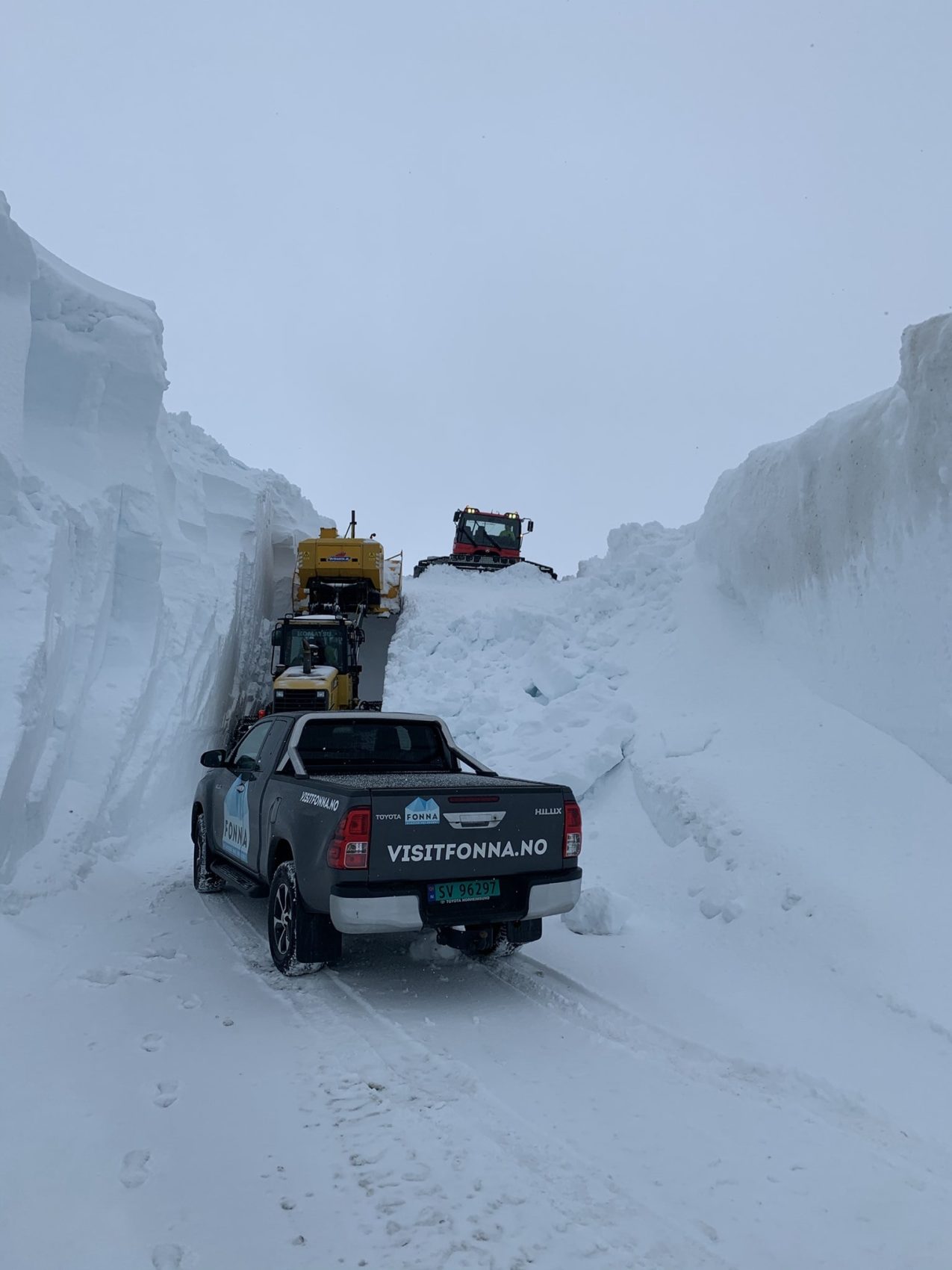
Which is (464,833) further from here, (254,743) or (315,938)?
(254,743)

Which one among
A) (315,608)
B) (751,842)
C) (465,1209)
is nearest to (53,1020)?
(465,1209)

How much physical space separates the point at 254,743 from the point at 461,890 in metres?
3.06

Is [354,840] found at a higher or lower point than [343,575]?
lower

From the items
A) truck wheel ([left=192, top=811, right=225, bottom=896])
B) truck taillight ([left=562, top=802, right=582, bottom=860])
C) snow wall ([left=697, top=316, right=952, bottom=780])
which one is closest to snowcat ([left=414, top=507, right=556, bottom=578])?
snow wall ([left=697, top=316, right=952, bottom=780])

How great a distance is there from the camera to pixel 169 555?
15.8m

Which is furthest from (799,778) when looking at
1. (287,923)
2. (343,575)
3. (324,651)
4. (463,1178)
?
(343,575)

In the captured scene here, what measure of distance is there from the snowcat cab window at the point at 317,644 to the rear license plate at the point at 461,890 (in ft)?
45.4

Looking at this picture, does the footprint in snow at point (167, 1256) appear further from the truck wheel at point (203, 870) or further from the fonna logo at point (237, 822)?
the truck wheel at point (203, 870)

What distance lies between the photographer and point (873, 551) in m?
8.66

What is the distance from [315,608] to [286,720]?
1534 cm

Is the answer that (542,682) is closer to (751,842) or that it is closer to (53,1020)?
(751,842)

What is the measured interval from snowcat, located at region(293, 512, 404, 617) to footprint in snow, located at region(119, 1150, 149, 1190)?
19464 millimetres

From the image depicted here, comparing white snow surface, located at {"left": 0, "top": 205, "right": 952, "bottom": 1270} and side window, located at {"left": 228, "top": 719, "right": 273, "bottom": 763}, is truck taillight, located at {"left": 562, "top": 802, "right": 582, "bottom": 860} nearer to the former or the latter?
white snow surface, located at {"left": 0, "top": 205, "right": 952, "bottom": 1270}

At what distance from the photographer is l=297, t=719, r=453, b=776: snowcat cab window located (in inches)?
273
